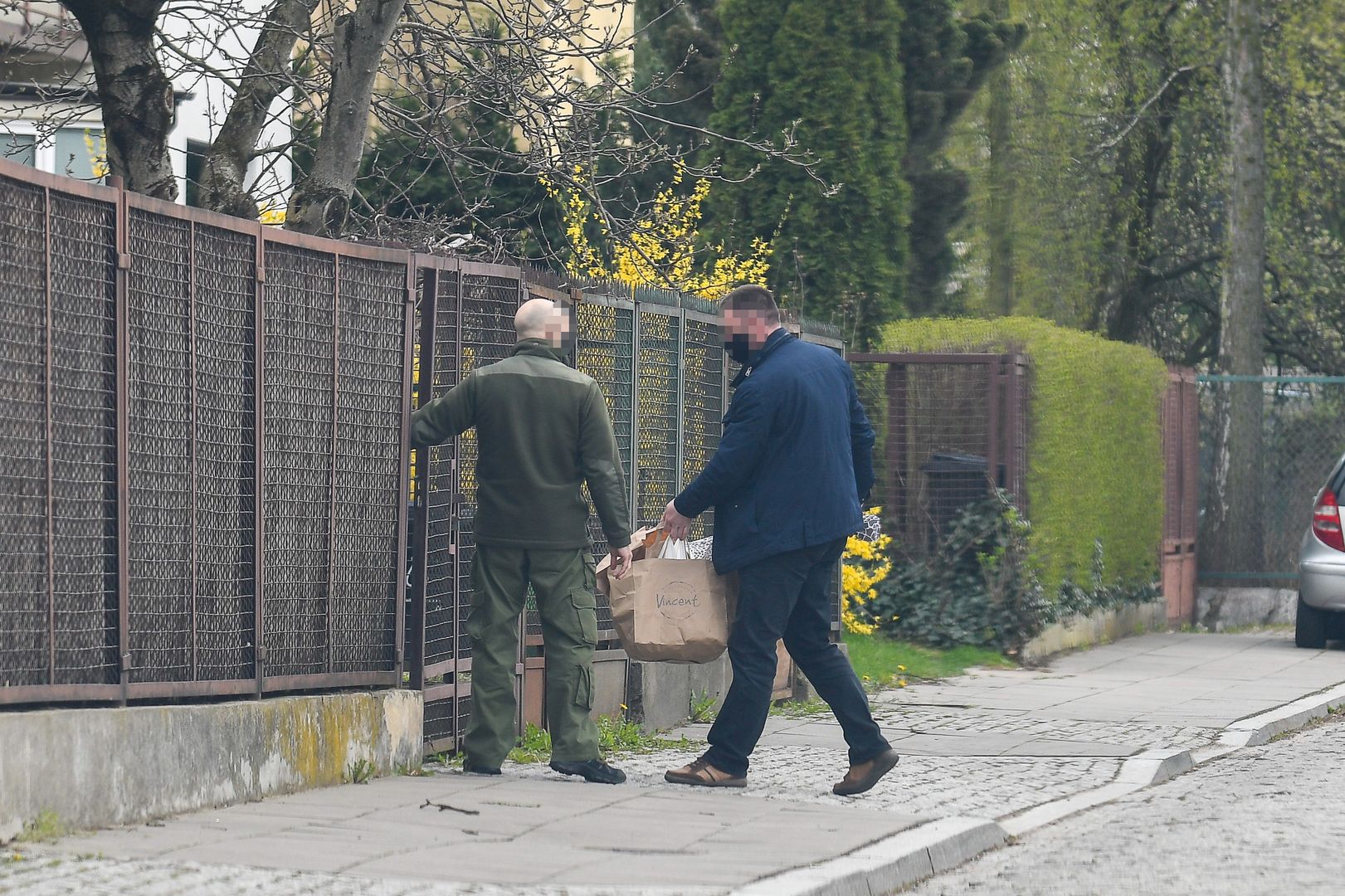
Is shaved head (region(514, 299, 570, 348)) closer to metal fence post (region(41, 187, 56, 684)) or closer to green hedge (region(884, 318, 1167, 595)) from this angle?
metal fence post (region(41, 187, 56, 684))

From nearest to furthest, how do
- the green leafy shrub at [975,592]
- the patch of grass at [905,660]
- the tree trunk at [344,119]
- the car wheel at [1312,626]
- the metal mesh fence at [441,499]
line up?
the metal mesh fence at [441,499] → the tree trunk at [344,119] → the patch of grass at [905,660] → the green leafy shrub at [975,592] → the car wheel at [1312,626]

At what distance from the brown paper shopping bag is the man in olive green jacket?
0.14 m

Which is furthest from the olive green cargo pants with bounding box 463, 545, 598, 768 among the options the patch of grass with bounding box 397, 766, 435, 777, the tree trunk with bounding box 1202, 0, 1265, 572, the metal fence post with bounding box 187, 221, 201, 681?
the tree trunk with bounding box 1202, 0, 1265, 572

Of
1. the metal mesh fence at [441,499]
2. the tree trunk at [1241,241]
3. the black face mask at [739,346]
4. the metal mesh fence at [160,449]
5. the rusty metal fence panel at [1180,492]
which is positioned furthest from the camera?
the tree trunk at [1241,241]

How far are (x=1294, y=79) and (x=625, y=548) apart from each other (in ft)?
51.9

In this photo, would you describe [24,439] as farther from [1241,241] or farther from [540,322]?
[1241,241]

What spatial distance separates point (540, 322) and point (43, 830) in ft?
9.79

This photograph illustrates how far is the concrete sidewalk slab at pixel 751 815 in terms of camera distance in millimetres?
5816

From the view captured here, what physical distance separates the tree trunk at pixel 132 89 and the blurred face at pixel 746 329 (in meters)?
3.13

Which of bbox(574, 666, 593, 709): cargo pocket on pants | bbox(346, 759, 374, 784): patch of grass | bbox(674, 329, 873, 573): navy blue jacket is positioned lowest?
bbox(346, 759, 374, 784): patch of grass

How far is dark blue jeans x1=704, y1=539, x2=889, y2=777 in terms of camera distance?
7754 millimetres

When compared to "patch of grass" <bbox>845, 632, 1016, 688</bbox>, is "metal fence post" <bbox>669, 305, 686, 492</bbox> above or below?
above

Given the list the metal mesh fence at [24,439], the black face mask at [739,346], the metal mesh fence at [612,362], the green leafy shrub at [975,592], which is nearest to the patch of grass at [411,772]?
the metal mesh fence at [612,362]

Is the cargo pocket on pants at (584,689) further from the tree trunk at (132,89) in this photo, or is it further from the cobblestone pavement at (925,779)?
the tree trunk at (132,89)
